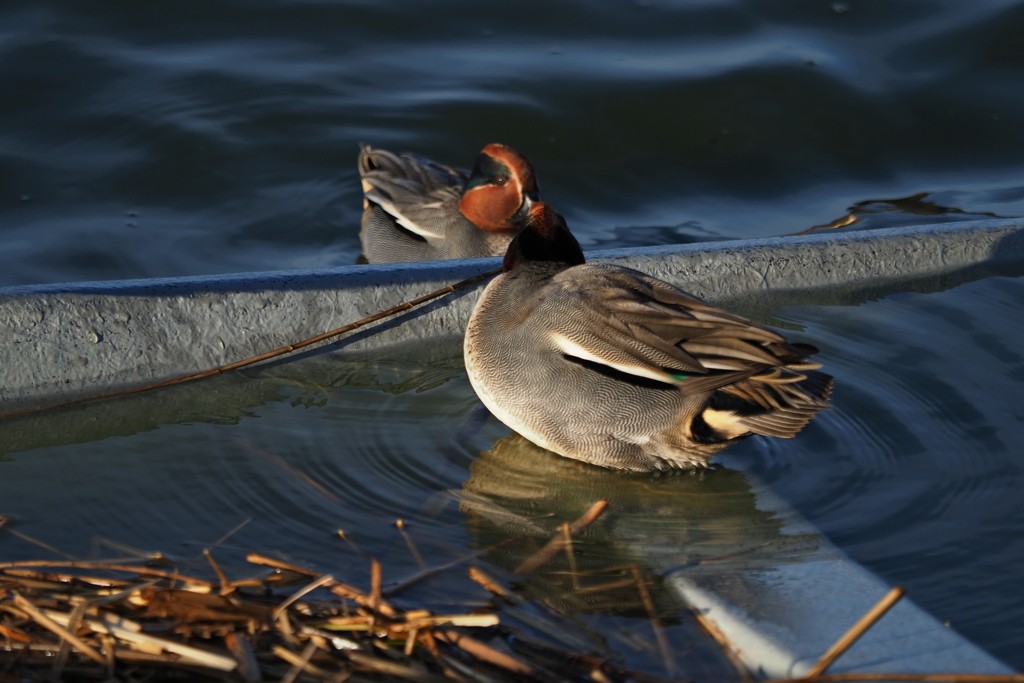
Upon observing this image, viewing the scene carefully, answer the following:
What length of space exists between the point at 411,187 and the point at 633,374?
3928 millimetres

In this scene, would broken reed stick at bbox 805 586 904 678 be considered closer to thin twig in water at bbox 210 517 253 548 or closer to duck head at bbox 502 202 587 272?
thin twig in water at bbox 210 517 253 548

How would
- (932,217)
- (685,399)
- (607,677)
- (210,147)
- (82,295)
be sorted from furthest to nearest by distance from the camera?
(210,147), (932,217), (82,295), (685,399), (607,677)

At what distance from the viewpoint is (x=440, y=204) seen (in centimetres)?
689

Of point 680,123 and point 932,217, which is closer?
point 932,217

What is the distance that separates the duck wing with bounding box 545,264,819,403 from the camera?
130 inches

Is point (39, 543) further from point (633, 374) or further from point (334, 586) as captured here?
point (633, 374)

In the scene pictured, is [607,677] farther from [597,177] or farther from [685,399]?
[597,177]

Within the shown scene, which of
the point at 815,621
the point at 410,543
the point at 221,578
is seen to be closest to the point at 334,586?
the point at 221,578

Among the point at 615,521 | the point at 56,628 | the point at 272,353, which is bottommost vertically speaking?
the point at 615,521

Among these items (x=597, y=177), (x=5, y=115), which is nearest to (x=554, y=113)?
(x=597, y=177)

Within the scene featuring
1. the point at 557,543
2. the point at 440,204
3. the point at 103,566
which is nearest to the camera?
the point at 103,566

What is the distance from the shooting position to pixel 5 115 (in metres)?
7.91

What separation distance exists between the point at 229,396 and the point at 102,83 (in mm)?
5356

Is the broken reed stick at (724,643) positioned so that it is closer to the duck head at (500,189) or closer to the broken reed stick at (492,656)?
the broken reed stick at (492,656)
